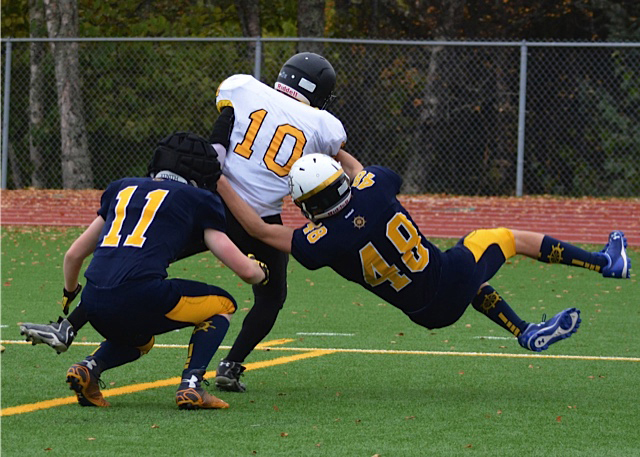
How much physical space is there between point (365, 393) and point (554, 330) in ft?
3.41

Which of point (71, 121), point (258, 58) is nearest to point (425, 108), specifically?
point (258, 58)

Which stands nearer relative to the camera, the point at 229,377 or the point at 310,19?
the point at 229,377

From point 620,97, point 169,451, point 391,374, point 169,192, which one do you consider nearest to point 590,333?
point 391,374

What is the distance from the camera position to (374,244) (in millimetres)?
6285

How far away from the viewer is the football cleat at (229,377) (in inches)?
274

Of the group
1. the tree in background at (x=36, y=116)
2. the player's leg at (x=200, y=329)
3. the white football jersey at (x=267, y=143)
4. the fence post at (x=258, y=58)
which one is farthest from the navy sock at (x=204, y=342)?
the tree in background at (x=36, y=116)

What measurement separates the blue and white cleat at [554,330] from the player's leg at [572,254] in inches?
12.8

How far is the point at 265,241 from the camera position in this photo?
6551 millimetres

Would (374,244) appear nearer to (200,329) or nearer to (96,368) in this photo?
(200,329)

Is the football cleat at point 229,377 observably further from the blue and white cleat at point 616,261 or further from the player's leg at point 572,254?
the blue and white cleat at point 616,261

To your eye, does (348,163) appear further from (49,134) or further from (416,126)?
(49,134)

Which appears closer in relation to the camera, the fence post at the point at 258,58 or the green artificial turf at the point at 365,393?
the green artificial turf at the point at 365,393

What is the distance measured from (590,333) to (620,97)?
11.4 meters

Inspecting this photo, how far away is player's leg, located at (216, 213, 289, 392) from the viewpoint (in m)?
7.00
